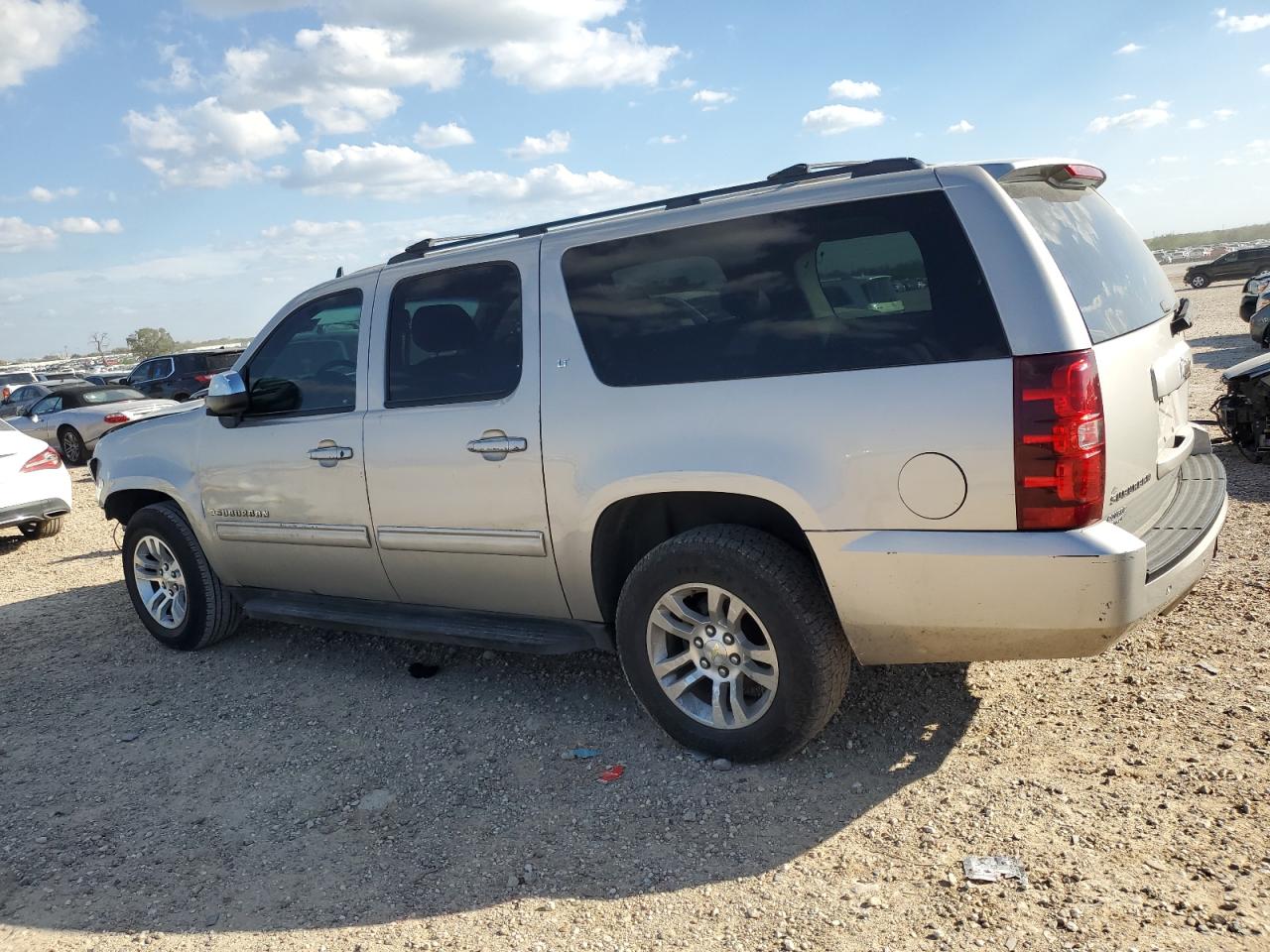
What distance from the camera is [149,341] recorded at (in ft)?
295

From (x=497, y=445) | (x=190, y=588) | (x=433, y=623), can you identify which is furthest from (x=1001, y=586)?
(x=190, y=588)

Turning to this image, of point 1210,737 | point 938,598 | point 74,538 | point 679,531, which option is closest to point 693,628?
point 679,531

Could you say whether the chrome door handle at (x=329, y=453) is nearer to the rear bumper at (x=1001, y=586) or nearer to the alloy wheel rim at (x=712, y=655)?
the alloy wheel rim at (x=712, y=655)

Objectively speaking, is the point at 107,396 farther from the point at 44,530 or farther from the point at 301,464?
the point at 301,464

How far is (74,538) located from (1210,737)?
10.1 m

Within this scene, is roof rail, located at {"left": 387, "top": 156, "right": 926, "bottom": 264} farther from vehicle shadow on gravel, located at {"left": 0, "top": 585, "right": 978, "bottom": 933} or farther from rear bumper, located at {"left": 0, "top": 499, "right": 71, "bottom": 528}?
rear bumper, located at {"left": 0, "top": 499, "right": 71, "bottom": 528}

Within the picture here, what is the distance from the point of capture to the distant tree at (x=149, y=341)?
87606 millimetres

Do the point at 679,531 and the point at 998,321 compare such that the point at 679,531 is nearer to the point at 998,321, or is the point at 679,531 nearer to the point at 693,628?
the point at 693,628

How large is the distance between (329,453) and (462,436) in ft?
2.87

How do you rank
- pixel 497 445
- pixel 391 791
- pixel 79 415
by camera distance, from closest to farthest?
pixel 391 791
pixel 497 445
pixel 79 415

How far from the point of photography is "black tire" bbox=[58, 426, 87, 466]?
1659cm

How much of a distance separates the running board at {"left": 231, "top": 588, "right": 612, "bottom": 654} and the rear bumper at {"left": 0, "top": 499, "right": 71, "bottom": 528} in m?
4.91

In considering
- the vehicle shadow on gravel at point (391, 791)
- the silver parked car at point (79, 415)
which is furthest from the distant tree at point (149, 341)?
the vehicle shadow on gravel at point (391, 791)

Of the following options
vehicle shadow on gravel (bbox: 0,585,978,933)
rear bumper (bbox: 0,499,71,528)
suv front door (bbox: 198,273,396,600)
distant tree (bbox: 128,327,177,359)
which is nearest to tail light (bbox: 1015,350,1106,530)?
vehicle shadow on gravel (bbox: 0,585,978,933)
